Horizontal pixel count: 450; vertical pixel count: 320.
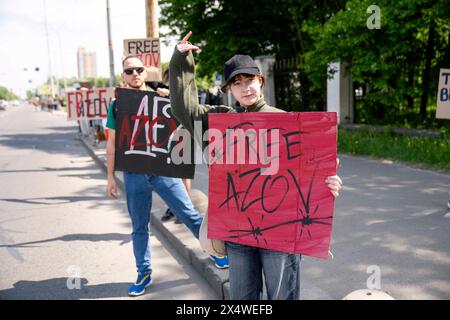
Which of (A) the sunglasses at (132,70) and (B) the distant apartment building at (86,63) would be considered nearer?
(A) the sunglasses at (132,70)

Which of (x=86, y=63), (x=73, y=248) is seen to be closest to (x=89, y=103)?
(x=73, y=248)

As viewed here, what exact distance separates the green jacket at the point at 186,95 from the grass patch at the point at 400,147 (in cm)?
673

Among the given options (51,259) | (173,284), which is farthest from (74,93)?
(173,284)

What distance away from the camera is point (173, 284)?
4070 millimetres

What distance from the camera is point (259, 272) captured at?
253cm

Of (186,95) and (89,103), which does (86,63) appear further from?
(186,95)

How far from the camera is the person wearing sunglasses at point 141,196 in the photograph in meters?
3.71

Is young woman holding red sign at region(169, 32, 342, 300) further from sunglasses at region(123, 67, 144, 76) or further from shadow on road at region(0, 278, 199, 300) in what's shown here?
shadow on road at region(0, 278, 199, 300)

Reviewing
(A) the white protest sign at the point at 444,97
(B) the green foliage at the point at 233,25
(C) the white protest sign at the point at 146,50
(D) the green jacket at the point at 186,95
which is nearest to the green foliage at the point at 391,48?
(A) the white protest sign at the point at 444,97

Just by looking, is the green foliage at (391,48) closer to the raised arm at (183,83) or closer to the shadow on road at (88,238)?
the shadow on road at (88,238)

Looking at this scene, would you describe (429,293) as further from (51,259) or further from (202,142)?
(51,259)

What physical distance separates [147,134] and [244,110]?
155cm

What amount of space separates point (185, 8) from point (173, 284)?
15.5m

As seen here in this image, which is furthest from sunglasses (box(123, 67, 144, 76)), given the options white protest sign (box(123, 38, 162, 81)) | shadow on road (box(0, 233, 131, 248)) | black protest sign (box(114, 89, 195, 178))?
white protest sign (box(123, 38, 162, 81))
